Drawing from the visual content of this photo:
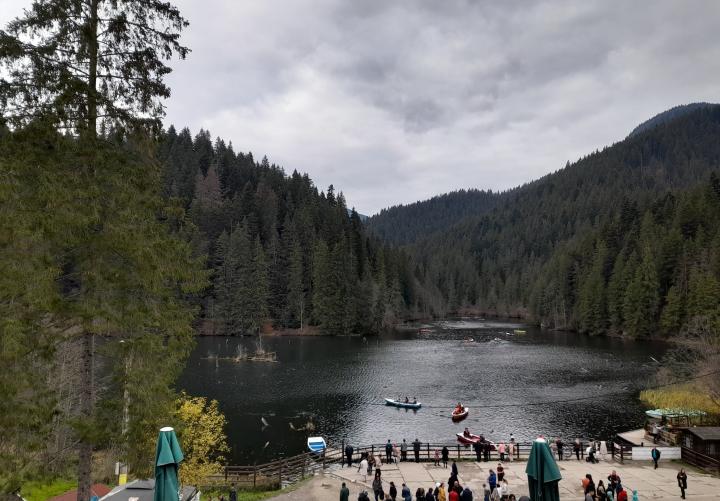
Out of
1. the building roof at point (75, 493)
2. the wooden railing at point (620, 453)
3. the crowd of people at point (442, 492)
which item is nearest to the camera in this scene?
the crowd of people at point (442, 492)

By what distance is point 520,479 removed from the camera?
27.3m

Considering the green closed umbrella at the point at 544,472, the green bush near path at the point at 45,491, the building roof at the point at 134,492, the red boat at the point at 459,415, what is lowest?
the red boat at the point at 459,415

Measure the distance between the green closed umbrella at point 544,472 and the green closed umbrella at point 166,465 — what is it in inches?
365

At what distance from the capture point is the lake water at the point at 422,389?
4453cm

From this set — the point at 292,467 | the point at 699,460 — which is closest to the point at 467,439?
the point at 292,467

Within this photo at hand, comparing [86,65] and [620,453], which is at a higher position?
[86,65]

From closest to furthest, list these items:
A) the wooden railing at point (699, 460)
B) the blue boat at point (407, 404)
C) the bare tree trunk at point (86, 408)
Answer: the bare tree trunk at point (86, 408)
the wooden railing at point (699, 460)
the blue boat at point (407, 404)

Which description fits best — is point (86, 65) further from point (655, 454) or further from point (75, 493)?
point (655, 454)

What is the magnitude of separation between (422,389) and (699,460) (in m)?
34.1

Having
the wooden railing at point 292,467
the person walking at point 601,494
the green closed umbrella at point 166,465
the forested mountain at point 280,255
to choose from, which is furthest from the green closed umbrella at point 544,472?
the forested mountain at point 280,255

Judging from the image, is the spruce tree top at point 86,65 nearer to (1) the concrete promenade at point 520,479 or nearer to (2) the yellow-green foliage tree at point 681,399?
(1) the concrete promenade at point 520,479

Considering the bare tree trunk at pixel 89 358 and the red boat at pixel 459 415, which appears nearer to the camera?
the bare tree trunk at pixel 89 358

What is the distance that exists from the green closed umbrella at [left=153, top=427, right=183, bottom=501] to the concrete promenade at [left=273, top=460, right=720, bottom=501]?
14.2 m

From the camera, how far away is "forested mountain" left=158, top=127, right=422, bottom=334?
4951 inches
